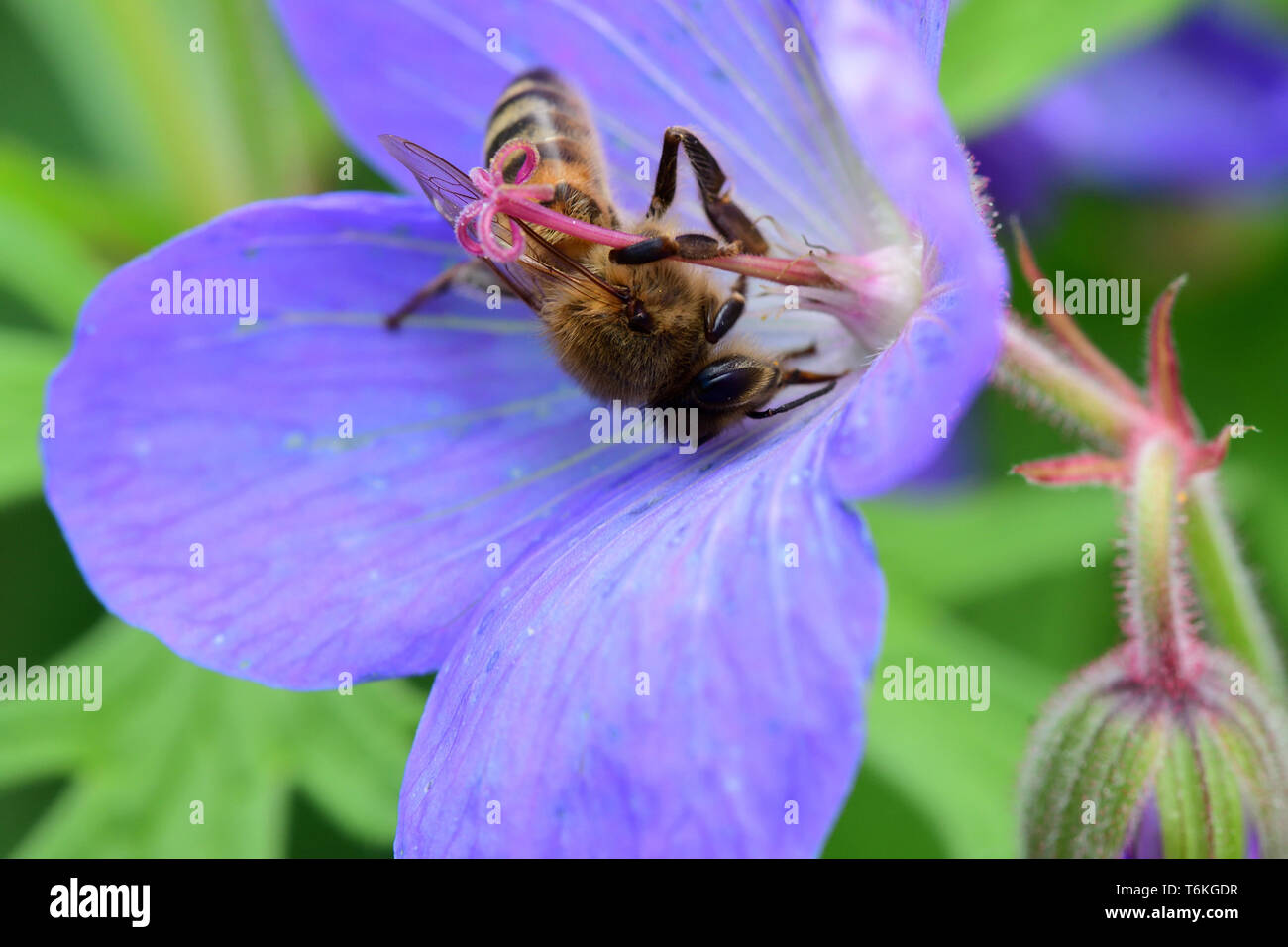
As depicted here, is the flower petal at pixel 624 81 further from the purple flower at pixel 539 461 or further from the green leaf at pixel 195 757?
the green leaf at pixel 195 757

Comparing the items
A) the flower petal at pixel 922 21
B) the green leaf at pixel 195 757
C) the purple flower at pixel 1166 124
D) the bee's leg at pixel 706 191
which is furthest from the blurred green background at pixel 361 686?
the flower petal at pixel 922 21

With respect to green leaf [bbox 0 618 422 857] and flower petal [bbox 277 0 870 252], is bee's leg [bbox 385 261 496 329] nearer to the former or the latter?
flower petal [bbox 277 0 870 252]

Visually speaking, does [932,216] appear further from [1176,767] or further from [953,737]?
[953,737]

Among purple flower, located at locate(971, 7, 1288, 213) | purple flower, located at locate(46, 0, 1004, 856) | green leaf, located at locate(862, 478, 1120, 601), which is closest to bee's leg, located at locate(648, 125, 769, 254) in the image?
purple flower, located at locate(46, 0, 1004, 856)
